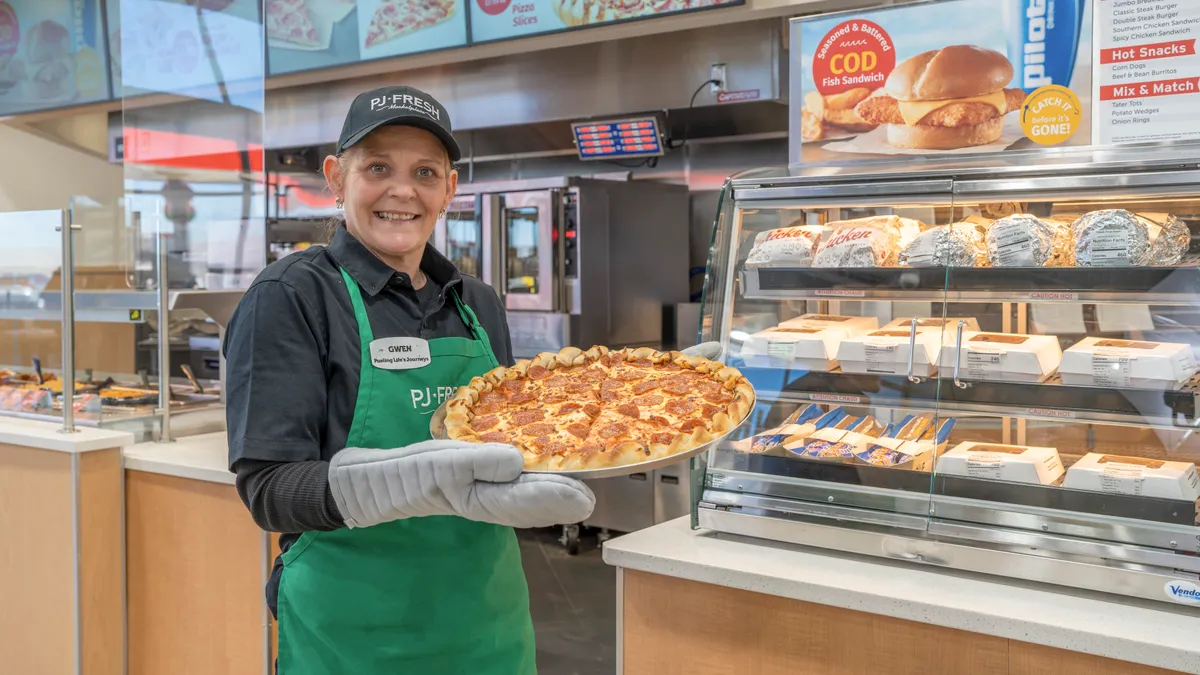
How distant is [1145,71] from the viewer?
262 cm

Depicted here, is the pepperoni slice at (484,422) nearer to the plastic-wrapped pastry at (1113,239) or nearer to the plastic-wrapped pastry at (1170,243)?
the plastic-wrapped pastry at (1113,239)

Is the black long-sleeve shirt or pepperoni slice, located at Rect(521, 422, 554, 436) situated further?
pepperoni slice, located at Rect(521, 422, 554, 436)

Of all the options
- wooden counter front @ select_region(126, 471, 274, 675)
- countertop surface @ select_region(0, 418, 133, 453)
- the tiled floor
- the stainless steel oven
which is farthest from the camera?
the stainless steel oven

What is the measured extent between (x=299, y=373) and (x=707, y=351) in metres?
1.21

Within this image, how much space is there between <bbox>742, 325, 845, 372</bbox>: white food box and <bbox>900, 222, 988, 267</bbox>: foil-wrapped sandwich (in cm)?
30

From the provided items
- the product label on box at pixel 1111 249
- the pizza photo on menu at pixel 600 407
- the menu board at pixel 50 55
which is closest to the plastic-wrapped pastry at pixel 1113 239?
the product label on box at pixel 1111 249

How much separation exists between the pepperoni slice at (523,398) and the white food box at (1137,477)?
131cm

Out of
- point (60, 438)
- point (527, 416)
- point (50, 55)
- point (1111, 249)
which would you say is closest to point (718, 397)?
point (527, 416)

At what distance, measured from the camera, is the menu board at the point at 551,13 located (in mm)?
4984

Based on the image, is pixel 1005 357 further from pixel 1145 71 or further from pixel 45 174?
pixel 45 174

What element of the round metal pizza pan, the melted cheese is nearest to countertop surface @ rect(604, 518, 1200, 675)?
the round metal pizza pan

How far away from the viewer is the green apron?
1927 mm

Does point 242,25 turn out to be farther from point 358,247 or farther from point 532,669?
point 532,669

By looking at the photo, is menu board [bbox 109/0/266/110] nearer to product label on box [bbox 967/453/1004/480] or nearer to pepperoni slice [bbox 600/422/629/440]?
pepperoni slice [bbox 600/422/629/440]
